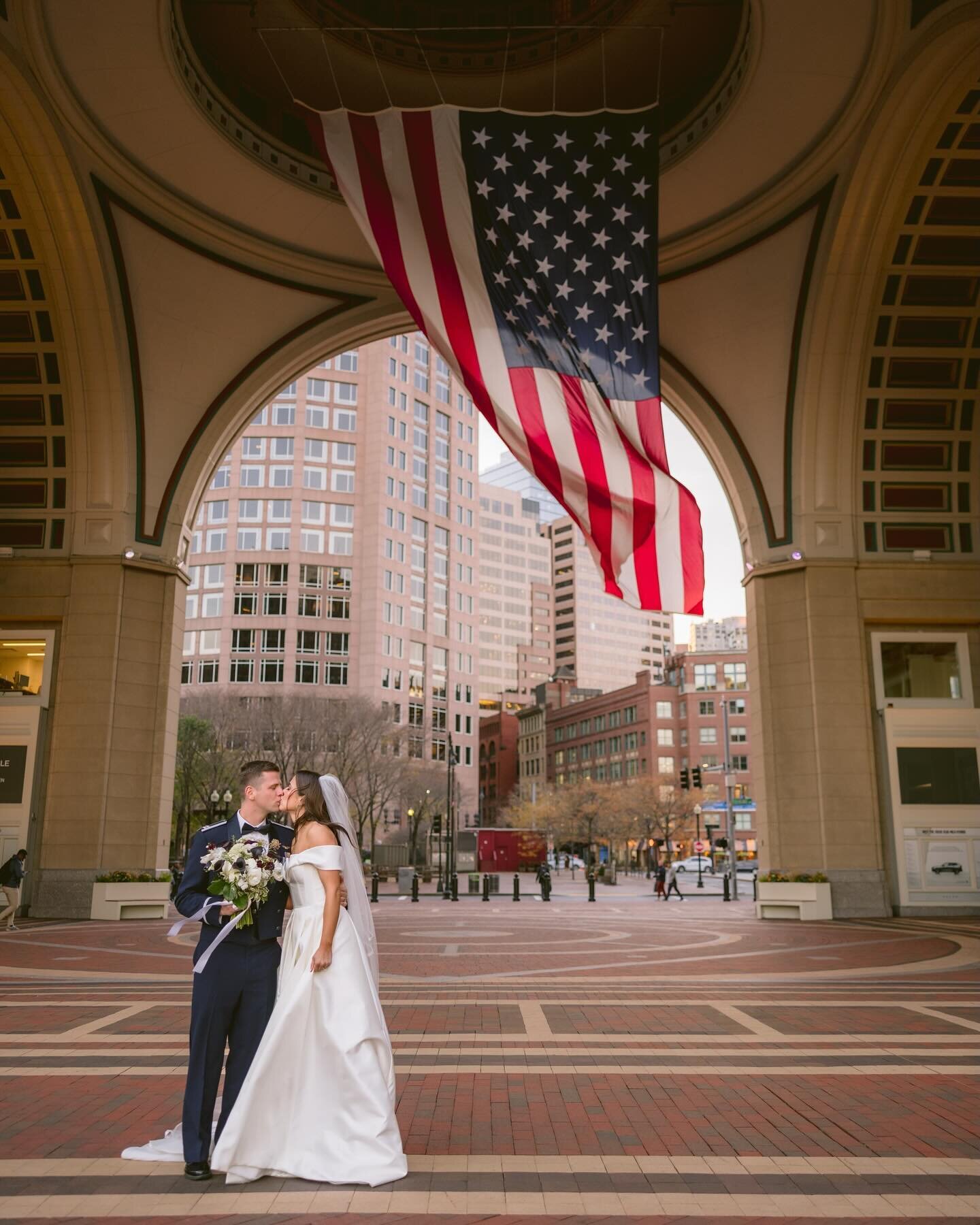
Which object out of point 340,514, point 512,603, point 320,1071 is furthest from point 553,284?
point 512,603

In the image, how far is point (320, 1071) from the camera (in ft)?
17.8

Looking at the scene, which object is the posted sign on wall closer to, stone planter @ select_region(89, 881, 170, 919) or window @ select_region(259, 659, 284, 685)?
stone planter @ select_region(89, 881, 170, 919)

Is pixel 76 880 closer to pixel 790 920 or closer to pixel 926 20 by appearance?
pixel 790 920

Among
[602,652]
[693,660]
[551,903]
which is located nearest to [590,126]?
[551,903]

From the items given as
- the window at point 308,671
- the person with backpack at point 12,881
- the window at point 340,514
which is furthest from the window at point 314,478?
the person with backpack at point 12,881

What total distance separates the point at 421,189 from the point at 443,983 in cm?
1186

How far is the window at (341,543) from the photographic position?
296 feet

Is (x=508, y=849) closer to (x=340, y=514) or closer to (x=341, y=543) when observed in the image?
(x=341, y=543)

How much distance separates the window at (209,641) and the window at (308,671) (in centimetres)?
730

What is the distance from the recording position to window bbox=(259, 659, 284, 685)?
86688mm

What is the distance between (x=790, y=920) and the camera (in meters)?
22.8

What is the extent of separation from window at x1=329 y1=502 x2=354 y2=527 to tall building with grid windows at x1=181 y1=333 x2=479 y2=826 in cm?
14

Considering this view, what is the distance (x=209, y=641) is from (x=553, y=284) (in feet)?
251

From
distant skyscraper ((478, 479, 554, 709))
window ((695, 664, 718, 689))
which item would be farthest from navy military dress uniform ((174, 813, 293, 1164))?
distant skyscraper ((478, 479, 554, 709))
